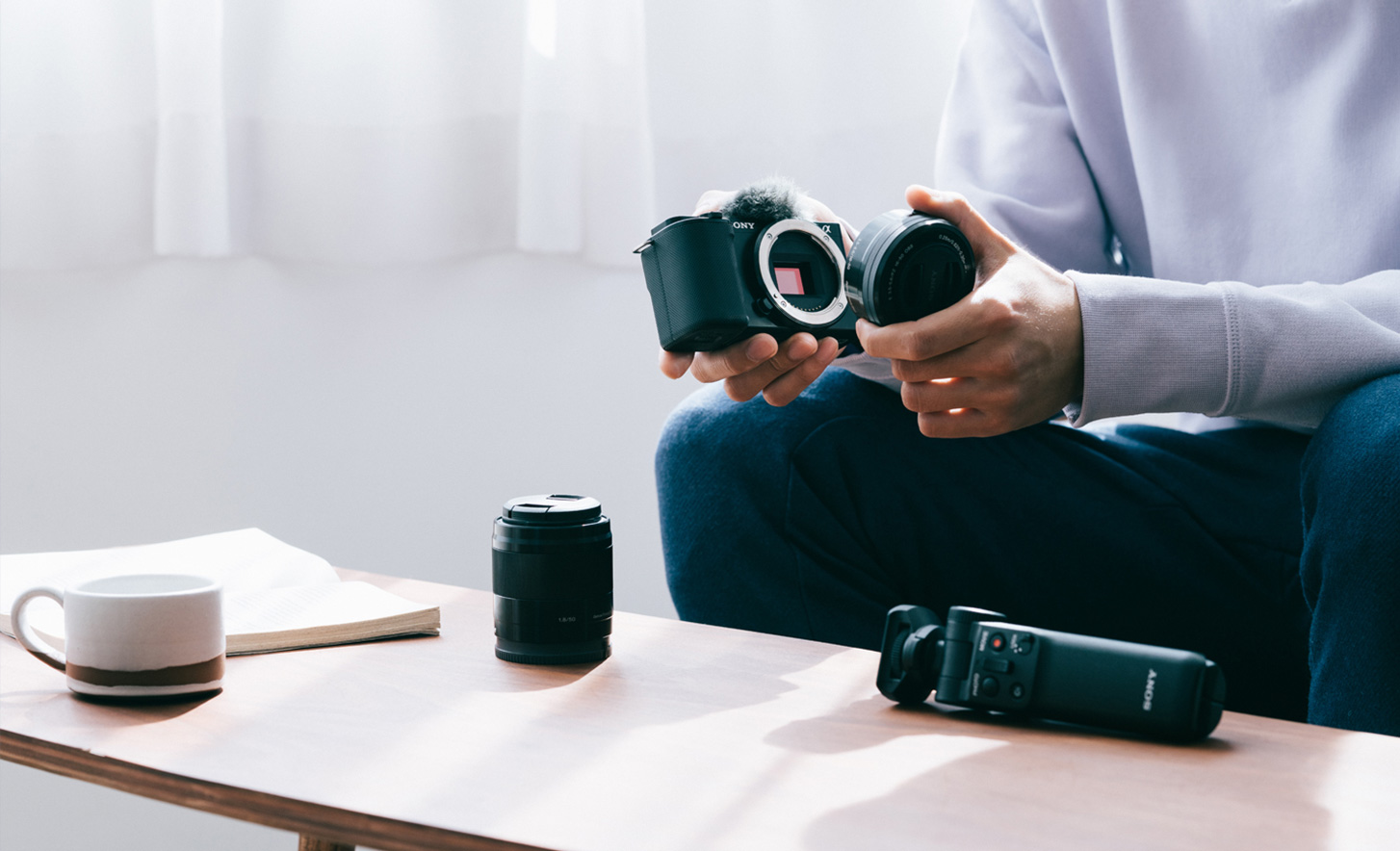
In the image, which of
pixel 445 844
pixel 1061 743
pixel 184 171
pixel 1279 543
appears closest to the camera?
pixel 445 844

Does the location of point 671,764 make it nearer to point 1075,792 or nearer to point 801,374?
point 1075,792

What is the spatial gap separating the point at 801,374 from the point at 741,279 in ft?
0.34

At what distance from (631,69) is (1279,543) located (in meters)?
0.96

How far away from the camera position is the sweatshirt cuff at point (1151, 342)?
2.66 ft

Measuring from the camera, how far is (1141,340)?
81cm

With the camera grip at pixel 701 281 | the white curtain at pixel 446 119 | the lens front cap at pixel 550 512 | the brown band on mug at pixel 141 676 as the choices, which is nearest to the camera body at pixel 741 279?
the camera grip at pixel 701 281

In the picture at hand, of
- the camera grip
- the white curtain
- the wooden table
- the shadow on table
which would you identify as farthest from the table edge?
the white curtain

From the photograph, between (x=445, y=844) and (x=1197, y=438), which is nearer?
(x=445, y=844)

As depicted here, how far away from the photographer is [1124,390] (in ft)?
2.68

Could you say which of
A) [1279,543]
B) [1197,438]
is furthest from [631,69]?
[1279,543]

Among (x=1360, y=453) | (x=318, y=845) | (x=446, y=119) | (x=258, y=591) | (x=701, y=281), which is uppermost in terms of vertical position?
(x=446, y=119)

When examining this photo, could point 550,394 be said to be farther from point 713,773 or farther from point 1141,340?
point 713,773

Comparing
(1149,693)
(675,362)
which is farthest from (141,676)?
(1149,693)

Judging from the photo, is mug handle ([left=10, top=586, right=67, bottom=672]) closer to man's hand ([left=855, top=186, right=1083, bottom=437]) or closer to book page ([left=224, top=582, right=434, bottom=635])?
book page ([left=224, top=582, right=434, bottom=635])
